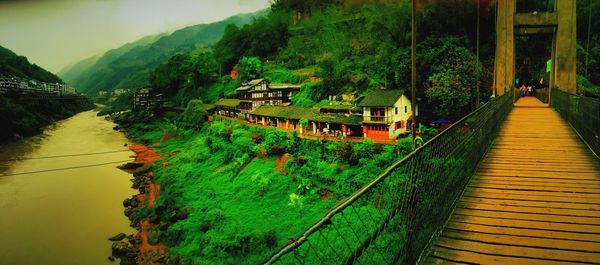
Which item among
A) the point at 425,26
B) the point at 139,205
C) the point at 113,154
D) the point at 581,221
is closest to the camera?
the point at 581,221

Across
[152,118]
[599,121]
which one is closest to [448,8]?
[599,121]

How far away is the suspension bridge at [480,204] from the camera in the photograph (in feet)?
8.09

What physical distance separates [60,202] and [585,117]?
20599 millimetres

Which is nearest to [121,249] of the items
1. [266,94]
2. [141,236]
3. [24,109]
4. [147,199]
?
[141,236]

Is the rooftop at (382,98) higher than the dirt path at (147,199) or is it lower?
higher

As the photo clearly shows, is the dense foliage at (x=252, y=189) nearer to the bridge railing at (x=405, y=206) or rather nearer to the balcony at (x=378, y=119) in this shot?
the balcony at (x=378, y=119)

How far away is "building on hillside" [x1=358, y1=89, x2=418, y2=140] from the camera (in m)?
17.4

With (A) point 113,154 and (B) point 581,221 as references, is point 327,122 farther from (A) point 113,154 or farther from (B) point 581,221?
(A) point 113,154

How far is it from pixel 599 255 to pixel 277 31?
43.2 meters

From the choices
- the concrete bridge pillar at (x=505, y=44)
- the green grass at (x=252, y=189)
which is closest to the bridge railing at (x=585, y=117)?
the concrete bridge pillar at (x=505, y=44)

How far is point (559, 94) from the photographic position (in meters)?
10.0

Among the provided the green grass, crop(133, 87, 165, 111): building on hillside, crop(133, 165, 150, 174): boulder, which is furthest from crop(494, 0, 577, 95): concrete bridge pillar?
crop(133, 87, 165, 111): building on hillside

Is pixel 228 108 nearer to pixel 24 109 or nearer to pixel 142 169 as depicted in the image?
pixel 142 169

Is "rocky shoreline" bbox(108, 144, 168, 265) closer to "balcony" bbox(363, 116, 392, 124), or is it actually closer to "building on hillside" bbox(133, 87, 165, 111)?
"balcony" bbox(363, 116, 392, 124)
